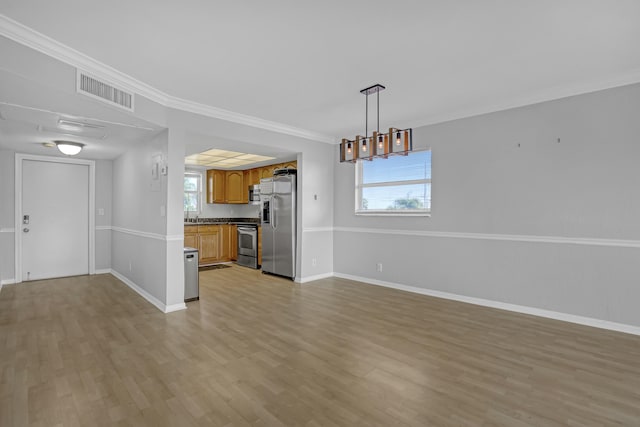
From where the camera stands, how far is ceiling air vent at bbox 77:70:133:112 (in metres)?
2.83

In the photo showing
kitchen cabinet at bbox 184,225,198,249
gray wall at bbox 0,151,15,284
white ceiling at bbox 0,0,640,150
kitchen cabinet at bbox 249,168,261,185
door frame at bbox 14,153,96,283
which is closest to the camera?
white ceiling at bbox 0,0,640,150

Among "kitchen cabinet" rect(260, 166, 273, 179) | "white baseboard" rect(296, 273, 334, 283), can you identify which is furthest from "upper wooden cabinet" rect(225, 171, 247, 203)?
"white baseboard" rect(296, 273, 334, 283)

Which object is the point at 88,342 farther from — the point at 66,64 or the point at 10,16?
the point at 10,16

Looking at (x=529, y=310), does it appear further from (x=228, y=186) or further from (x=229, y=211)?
(x=229, y=211)

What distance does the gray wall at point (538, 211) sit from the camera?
3.33 m

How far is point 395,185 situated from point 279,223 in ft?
7.34

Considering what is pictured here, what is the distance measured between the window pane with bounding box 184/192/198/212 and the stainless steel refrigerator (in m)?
2.56

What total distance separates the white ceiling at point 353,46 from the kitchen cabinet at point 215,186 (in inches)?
163

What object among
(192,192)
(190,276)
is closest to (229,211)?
(192,192)

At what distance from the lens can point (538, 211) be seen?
12.5 ft

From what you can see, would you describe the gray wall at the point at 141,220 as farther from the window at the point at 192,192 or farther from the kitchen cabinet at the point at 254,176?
the kitchen cabinet at the point at 254,176

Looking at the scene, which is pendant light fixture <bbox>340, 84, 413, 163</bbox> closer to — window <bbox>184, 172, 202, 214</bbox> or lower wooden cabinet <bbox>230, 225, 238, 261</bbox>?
lower wooden cabinet <bbox>230, 225, 238, 261</bbox>

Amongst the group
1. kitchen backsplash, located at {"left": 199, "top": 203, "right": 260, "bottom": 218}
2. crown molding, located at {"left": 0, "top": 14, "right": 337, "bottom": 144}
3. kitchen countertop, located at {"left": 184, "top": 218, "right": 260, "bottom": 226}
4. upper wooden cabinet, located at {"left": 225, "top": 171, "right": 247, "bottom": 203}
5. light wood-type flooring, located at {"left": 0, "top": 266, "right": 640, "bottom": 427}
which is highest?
crown molding, located at {"left": 0, "top": 14, "right": 337, "bottom": 144}

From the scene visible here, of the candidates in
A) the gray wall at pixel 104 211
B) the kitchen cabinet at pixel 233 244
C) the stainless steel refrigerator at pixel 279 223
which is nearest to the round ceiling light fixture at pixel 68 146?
the gray wall at pixel 104 211
